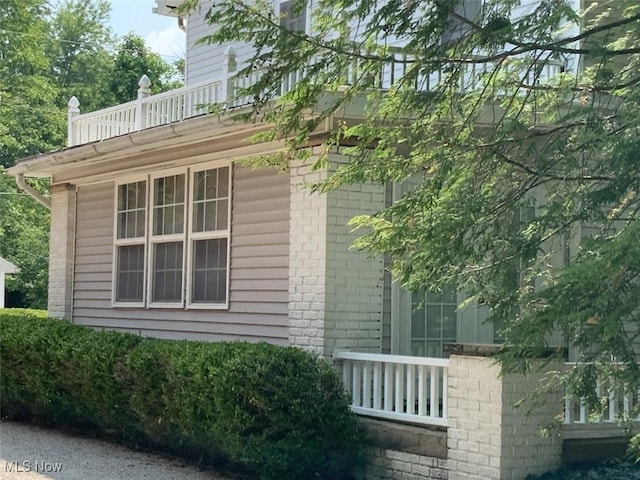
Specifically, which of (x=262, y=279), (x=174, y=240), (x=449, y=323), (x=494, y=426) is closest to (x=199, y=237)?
(x=174, y=240)

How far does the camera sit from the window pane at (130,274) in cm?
1228

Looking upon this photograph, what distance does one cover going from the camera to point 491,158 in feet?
19.4

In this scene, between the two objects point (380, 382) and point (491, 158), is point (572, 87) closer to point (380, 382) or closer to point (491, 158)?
point (491, 158)

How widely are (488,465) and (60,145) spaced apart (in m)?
30.8

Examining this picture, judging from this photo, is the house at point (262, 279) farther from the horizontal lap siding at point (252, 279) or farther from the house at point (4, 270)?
the house at point (4, 270)

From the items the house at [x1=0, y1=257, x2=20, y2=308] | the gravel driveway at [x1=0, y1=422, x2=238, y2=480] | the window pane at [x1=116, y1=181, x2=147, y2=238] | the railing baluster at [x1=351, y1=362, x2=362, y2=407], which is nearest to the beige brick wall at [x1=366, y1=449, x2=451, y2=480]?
the railing baluster at [x1=351, y1=362, x2=362, y2=407]

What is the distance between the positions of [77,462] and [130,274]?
3.88 m

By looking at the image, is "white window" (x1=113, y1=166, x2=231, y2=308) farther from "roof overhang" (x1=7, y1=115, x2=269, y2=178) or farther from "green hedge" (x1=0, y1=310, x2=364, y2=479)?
"green hedge" (x1=0, y1=310, x2=364, y2=479)

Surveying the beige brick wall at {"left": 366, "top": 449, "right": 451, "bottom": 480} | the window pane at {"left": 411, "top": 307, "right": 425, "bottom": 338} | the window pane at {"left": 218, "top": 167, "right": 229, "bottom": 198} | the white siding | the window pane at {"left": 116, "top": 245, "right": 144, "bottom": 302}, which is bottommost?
the beige brick wall at {"left": 366, "top": 449, "right": 451, "bottom": 480}

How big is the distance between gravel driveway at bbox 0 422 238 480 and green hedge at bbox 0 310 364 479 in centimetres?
23

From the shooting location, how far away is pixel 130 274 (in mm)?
12477

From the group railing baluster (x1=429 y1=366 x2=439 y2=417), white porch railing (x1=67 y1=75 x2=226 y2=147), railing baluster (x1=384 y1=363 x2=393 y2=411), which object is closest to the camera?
railing baluster (x1=429 y1=366 x2=439 y2=417)

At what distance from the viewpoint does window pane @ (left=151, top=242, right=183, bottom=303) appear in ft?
37.7

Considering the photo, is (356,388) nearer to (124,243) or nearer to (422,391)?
(422,391)
